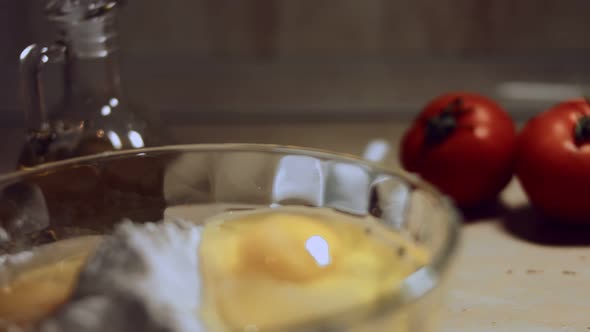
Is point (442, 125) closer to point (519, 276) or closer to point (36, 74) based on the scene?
point (519, 276)

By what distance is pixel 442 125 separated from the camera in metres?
0.87

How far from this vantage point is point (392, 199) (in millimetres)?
476

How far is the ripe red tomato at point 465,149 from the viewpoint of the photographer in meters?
0.85

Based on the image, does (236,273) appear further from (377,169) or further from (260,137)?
(260,137)

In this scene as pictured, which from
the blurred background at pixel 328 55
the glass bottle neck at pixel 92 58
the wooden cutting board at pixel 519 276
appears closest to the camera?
the wooden cutting board at pixel 519 276

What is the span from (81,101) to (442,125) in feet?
1.36

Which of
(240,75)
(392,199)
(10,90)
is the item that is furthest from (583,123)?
(10,90)

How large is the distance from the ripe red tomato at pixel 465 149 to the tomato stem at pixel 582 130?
9cm

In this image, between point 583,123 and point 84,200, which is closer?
point 84,200

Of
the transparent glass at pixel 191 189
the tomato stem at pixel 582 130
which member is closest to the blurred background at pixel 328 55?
the tomato stem at pixel 582 130

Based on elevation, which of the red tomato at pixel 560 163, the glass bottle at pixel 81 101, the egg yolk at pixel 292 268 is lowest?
the red tomato at pixel 560 163

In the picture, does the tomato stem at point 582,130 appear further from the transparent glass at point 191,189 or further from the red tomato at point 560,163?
the transparent glass at point 191,189

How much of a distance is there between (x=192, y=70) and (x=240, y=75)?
0.27 ft

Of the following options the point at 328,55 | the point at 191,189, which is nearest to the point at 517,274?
the point at 191,189
